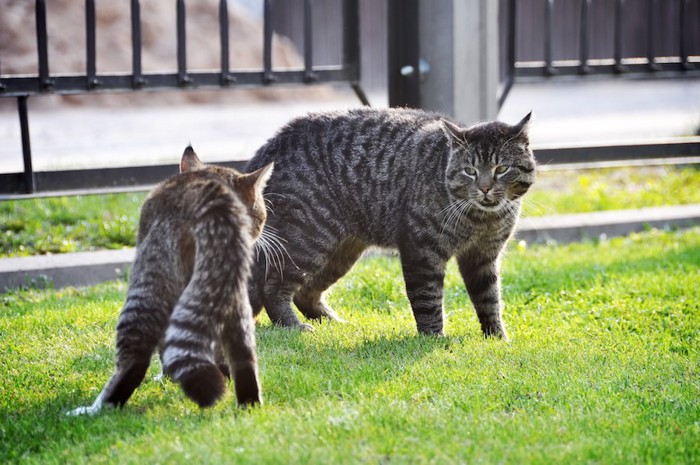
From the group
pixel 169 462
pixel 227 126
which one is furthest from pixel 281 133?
pixel 227 126

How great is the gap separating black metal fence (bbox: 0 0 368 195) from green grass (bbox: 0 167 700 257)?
2.30 ft

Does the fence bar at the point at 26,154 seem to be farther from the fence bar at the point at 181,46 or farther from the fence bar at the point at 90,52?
the fence bar at the point at 181,46

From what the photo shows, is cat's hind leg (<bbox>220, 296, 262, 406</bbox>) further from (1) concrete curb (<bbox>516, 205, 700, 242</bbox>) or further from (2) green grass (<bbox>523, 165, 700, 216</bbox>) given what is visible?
(2) green grass (<bbox>523, 165, 700, 216</bbox>)

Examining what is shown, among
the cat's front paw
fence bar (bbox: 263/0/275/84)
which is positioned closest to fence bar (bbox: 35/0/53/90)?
fence bar (bbox: 263/0/275/84)

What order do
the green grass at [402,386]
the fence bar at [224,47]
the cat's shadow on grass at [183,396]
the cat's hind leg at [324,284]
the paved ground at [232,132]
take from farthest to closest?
the fence bar at [224,47] < the paved ground at [232,132] < the cat's hind leg at [324,284] < the cat's shadow on grass at [183,396] < the green grass at [402,386]

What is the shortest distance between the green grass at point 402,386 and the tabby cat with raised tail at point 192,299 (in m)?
0.19

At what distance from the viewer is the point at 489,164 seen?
599 cm

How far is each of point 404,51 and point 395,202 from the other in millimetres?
2976

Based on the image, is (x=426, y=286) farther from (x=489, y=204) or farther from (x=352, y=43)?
(x=352, y=43)

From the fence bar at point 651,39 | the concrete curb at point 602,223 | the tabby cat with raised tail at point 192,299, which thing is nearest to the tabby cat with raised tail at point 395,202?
the tabby cat with raised tail at point 192,299

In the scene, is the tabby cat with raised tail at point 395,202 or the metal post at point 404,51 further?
the metal post at point 404,51

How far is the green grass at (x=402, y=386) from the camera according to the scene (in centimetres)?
402

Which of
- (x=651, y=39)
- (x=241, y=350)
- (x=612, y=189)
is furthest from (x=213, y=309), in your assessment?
(x=612, y=189)

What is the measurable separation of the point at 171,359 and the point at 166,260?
63cm
